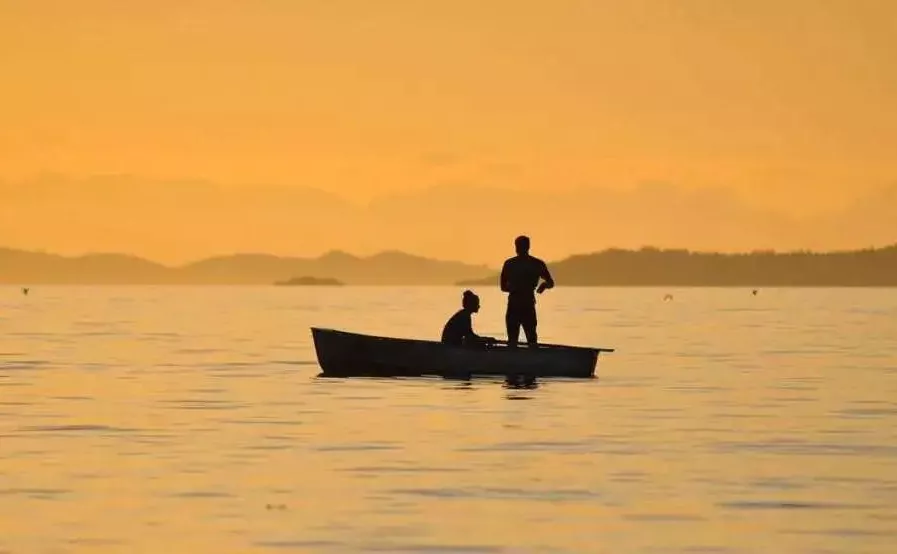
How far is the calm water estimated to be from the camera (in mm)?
18328

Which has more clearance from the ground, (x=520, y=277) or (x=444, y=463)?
(x=520, y=277)

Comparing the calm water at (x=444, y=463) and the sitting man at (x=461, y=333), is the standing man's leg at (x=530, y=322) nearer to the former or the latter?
the sitting man at (x=461, y=333)

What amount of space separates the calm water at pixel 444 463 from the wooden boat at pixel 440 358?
0.50 meters

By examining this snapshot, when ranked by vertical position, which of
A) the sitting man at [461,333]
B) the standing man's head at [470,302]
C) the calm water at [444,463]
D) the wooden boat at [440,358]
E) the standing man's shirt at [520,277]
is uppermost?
the standing man's shirt at [520,277]

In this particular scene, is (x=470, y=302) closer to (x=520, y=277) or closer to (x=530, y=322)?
(x=520, y=277)

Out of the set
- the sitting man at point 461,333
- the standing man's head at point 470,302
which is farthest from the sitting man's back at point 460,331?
the standing man's head at point 470,302

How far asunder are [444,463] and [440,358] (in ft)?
50.5

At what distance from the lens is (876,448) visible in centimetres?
2700

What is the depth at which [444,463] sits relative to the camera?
24.5 m

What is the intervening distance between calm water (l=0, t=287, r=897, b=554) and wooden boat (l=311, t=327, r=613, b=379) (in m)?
0.50

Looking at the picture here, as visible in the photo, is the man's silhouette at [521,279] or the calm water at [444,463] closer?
the calm water at [444,463]

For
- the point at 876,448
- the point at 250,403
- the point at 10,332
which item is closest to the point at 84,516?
the point at 876,448

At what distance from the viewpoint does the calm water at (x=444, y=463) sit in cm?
1833

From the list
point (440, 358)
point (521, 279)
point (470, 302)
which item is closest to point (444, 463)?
point (470, 302)
